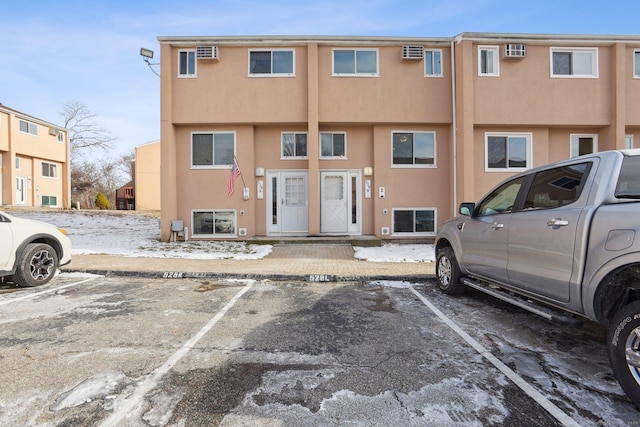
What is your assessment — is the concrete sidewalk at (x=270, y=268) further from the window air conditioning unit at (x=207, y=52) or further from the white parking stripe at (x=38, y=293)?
the window air conditioning unit at (x=207, y=52)

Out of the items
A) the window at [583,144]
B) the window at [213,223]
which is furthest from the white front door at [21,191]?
the window at [583,144]

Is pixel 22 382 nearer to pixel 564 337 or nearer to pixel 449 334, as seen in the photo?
pixel 449 334

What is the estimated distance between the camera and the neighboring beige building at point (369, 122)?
11.6 meters

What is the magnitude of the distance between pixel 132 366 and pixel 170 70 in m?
11.2

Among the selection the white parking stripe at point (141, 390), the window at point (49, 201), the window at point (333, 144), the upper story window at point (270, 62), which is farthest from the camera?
the window at point (49, 201)

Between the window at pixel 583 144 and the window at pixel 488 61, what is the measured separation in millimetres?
3787

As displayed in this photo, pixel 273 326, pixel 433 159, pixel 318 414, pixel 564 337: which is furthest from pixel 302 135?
pixel 318 414

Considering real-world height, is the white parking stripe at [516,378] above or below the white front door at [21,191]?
below

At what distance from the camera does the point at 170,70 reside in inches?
463

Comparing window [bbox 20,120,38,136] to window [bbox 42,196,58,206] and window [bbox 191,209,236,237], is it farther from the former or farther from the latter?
window [bbox 191,209,236,237]

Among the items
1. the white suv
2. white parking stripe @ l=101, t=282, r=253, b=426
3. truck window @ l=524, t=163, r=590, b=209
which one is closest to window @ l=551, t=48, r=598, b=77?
truck window @ l=524, t=163, r=590, b=209

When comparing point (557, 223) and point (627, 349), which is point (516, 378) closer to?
point (627, 349)

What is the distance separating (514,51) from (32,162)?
33.3m

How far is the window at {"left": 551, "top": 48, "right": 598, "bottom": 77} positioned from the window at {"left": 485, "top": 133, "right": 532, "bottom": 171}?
95.3 inches
